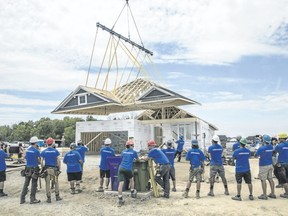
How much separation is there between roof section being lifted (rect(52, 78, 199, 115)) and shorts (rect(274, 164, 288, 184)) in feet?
43.3

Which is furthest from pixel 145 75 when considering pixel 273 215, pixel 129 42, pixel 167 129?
pixel 273 215

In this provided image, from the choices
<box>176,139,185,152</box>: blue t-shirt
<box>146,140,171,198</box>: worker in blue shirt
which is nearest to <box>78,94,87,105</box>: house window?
<box>176,139,185,152</box>: blue t-shirt

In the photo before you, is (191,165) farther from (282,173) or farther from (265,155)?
(282,173)

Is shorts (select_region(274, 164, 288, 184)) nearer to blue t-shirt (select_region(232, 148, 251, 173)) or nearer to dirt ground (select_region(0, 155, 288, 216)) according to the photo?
dirt ground (select_region(0, 155, 288, 216))

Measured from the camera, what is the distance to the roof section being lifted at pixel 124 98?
23314 mm

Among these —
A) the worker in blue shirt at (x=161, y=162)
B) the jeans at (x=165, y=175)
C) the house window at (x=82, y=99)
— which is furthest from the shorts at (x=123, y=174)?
the house window at (x=82, y=99)

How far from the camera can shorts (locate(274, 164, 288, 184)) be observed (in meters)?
9.16

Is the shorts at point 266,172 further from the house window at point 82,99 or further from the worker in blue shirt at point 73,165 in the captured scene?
the house window at point 82,99

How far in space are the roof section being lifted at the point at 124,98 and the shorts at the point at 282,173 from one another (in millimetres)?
13202

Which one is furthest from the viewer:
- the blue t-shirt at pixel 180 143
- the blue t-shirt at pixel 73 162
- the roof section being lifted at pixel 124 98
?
the roof section being lifted at pixel 124 98

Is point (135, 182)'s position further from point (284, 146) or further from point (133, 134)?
point (133, 134)

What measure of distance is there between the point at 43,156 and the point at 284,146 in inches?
306

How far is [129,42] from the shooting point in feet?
99.5

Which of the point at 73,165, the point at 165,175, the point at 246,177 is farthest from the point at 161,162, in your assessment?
the point at 73,165
